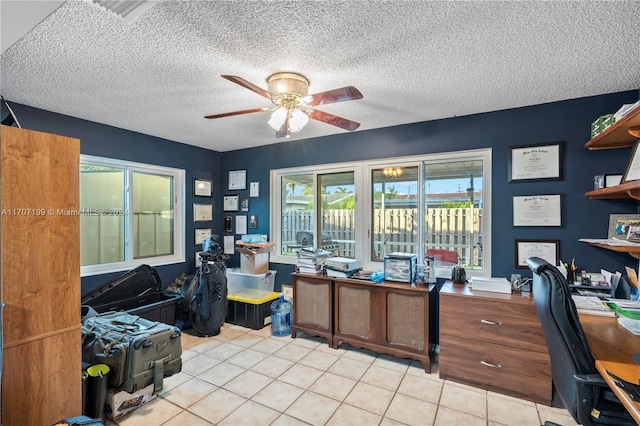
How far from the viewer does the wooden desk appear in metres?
1.13

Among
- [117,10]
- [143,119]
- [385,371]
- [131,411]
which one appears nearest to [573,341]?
[385,371]

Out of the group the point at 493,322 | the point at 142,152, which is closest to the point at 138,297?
the point at 142,152

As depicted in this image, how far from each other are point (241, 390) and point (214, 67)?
7.84 feet

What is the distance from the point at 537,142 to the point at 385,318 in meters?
2.11

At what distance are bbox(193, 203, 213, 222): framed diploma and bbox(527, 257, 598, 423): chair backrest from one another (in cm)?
399

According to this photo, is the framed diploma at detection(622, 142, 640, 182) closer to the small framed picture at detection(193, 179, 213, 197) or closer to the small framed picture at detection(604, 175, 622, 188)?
the small framed picture at detection(604, 175, 622, 188)

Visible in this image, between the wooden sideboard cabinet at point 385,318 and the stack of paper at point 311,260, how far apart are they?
0.33 meters

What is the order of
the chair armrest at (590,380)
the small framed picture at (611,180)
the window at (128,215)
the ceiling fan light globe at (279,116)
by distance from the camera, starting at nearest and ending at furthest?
the chair armrest at (590,380) → the ceiling fan light globe at (279,116) → the small framed picture at (611,180) → the window at (128,215)

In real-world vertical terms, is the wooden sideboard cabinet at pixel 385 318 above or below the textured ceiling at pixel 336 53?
below

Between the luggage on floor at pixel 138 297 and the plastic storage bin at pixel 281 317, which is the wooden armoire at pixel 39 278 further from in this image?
the plastic storage bin at pixel 281 317

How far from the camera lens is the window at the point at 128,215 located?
3232mm

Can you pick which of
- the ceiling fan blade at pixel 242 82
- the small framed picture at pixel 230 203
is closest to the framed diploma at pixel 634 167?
the ceiling fan blade at pixel 242 82

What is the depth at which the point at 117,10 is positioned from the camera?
122cm

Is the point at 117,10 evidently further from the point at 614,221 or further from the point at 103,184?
the point at 614,221
